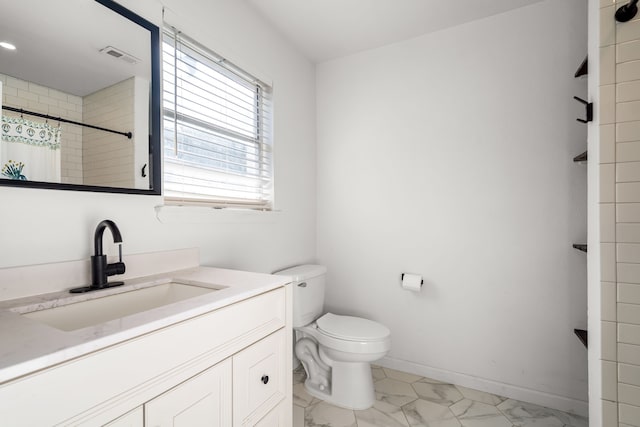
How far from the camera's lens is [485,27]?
6.49 feet

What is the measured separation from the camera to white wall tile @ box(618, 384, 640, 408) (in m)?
1.14

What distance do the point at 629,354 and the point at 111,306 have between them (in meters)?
1.90

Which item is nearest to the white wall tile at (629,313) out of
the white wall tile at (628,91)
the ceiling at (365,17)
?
the white wall tile at (628,91)

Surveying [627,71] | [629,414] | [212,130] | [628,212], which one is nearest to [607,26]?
[627,71]

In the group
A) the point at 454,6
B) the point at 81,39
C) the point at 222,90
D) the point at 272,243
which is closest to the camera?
the point at 81,39

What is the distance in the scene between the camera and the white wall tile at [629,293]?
44.7 inches

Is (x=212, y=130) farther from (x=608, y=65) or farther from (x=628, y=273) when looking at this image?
(x=628, y=273)

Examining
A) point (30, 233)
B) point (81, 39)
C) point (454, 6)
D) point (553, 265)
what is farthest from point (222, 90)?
point (553, 265)

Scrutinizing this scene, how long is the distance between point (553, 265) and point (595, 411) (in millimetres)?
790

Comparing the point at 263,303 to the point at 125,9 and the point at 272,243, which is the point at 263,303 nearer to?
the point at 272,243

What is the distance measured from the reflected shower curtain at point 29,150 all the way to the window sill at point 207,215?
0.39 meters

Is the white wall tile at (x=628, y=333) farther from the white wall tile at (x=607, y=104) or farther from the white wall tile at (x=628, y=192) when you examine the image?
the white wall tile at (x=607, y=104)

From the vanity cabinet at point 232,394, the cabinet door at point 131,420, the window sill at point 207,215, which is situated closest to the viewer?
the cabinet door at point 131,420

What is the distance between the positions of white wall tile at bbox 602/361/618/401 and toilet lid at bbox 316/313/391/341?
952 millimetres
